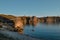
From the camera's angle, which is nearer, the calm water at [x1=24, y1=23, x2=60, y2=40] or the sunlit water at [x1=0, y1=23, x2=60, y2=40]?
the sunlit water at [x1=0, y1=23, x2=60, y2=40]

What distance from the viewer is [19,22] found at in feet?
317

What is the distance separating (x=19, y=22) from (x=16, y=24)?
3.46 metres

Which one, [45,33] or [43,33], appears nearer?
[43,33]

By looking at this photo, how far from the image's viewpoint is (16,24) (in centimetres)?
9356

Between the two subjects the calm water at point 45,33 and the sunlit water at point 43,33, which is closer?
the sunlit water at point 43,33
